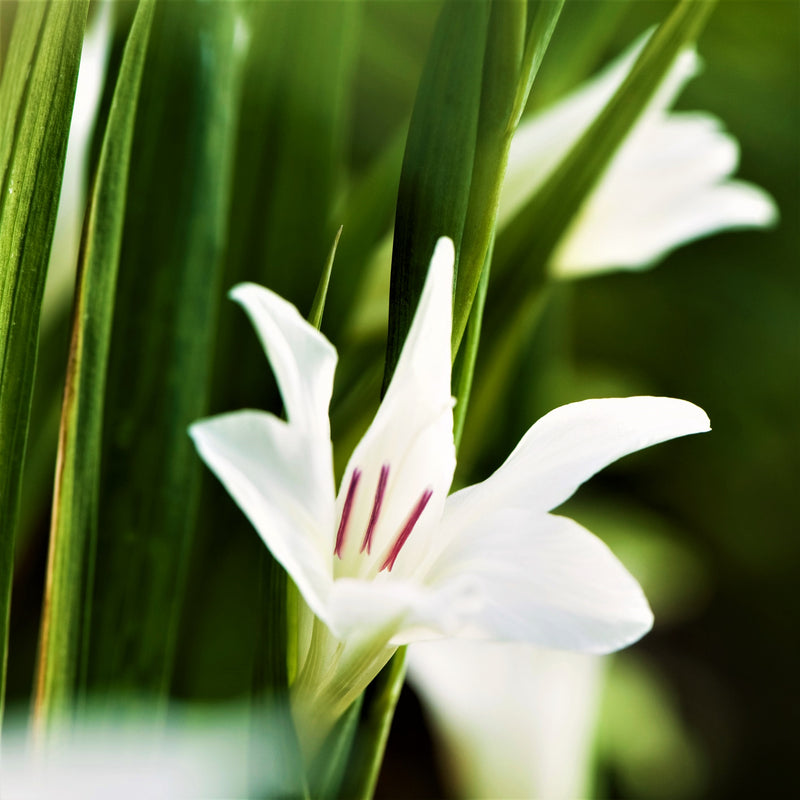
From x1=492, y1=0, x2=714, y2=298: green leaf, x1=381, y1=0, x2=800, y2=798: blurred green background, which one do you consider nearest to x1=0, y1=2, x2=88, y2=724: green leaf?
x1=492, y1=0, x2=714, y2=298: green leaf

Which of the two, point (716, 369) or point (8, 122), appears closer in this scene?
point (8, 122)

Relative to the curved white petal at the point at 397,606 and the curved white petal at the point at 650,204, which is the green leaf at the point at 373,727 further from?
the curved white petal at the point at 650,204

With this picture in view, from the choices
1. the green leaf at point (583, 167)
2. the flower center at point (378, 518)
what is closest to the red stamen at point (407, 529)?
the flower center at point (378, 518)

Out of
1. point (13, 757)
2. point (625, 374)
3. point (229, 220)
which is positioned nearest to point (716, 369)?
point (625, 374)

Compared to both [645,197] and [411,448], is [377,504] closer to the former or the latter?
[411,448]

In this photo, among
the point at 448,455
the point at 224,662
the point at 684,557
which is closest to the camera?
the point at 448,455

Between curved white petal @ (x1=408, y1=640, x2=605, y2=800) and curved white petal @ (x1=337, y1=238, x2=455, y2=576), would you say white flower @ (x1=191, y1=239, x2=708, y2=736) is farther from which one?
curved white petal @ (x1=408, y1=640, x2=605, y2=800)

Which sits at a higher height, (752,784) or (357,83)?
(357,83)

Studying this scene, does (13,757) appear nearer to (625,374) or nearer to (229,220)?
(229,220)
